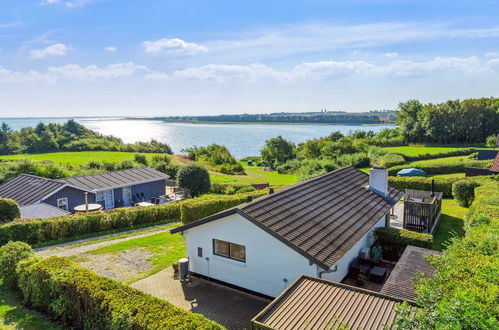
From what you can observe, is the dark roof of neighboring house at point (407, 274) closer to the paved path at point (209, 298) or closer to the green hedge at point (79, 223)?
the paved path at point (209, 298)

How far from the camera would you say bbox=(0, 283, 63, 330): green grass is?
9.80 m

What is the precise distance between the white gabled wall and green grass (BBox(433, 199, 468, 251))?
8.82 m

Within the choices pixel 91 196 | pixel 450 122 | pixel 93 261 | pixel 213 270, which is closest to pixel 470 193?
pixel 213 270

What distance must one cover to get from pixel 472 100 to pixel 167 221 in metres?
73.0

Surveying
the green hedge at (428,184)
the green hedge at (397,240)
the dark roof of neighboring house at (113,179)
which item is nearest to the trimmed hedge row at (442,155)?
the green hedge at (428,184)

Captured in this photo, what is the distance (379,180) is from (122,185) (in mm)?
22996

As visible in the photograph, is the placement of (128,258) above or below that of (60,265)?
below

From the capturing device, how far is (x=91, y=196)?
2973cm

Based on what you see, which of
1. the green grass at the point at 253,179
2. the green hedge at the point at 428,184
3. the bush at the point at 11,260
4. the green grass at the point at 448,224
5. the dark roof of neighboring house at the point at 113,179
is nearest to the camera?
the bush at the point at 11,260

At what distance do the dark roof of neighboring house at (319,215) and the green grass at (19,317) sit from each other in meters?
4.89

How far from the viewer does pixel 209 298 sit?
12.0 metres

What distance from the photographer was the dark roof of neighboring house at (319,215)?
37.1 feet

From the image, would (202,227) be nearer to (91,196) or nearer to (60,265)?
(60,265)

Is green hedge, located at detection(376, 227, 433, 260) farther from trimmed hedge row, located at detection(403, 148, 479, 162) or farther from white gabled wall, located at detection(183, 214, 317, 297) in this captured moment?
trimmed hedge row, located at detection(403, 148, 479, 162)
